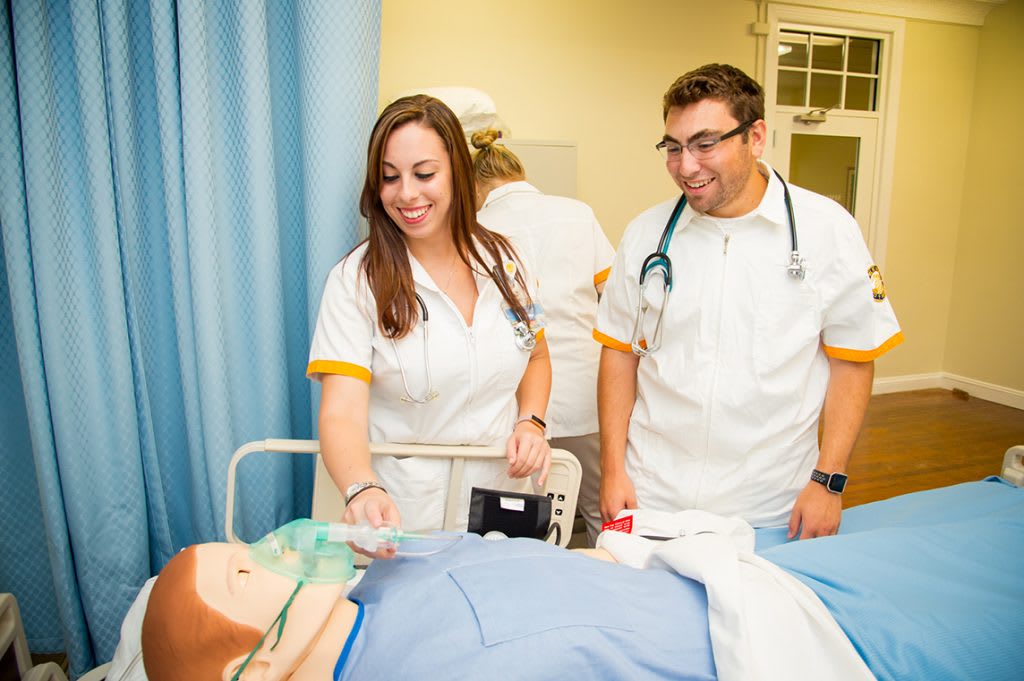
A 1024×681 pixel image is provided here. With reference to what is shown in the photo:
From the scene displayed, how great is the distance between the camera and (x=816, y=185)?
443 centimetres

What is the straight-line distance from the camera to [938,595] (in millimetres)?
1081

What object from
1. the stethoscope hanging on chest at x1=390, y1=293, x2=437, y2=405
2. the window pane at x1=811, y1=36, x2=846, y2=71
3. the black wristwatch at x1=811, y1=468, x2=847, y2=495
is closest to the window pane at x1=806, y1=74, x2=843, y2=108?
the window pane at x1=811, y1=36, x2=846, y2=71

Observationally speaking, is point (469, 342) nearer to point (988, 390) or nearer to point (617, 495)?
point (617, 495)

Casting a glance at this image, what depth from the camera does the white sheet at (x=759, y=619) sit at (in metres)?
0.89

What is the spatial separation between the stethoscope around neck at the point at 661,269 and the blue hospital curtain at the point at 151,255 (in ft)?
2.56

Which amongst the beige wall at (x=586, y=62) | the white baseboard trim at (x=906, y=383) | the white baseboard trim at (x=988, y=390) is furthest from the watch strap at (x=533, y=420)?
the white baseboard trim at (x=988, y=390)

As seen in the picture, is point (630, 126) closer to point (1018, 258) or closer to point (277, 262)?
point (277, 262)

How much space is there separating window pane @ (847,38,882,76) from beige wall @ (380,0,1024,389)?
0.70ft

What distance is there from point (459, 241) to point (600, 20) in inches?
105

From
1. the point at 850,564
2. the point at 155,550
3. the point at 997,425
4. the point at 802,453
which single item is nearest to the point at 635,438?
the point at 802,453

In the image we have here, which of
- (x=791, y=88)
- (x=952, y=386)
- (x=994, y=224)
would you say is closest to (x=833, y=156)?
(x=791, y=88)

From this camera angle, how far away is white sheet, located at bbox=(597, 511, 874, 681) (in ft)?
2.93

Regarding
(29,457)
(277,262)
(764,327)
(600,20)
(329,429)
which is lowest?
(29,457)

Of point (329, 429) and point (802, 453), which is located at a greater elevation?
point (329, 429)
